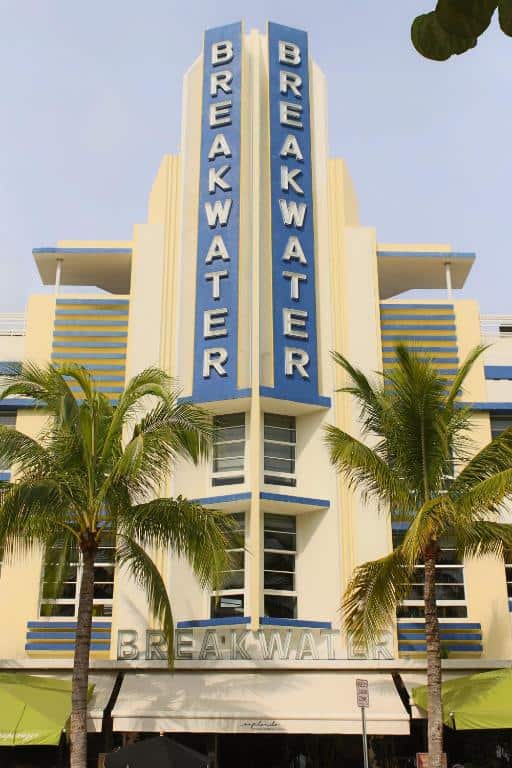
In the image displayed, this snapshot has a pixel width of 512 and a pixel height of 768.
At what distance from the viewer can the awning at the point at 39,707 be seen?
1906 cm

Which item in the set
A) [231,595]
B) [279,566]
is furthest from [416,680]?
[231,595]

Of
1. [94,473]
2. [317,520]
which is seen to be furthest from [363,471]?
[317,520]

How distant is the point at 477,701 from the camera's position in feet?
65.9

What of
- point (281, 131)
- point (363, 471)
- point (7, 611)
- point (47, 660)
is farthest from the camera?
point (281, 131)

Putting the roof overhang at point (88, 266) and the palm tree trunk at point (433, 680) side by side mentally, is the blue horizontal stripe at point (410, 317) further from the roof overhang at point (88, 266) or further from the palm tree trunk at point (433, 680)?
the palm tree trunk at point (433, 680)

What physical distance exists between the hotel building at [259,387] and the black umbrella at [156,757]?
231 centimetres

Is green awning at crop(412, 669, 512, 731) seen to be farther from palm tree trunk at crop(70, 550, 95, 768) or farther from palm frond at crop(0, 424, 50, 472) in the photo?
palm frond at crop(0, 424, 50, 472)

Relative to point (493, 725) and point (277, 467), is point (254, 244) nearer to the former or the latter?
point (277, 467)

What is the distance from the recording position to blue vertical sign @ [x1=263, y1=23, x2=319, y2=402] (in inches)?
1065

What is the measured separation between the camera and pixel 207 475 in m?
27.2

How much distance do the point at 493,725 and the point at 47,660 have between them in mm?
11205

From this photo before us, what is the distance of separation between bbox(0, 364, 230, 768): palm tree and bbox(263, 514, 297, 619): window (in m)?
7.77

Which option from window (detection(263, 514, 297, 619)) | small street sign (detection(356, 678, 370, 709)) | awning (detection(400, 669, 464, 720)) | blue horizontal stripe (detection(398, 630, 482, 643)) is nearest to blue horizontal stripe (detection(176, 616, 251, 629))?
window (detection(263, 514, 297, 619))

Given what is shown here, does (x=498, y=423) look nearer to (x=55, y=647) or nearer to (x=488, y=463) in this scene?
(x=488, y=463)
